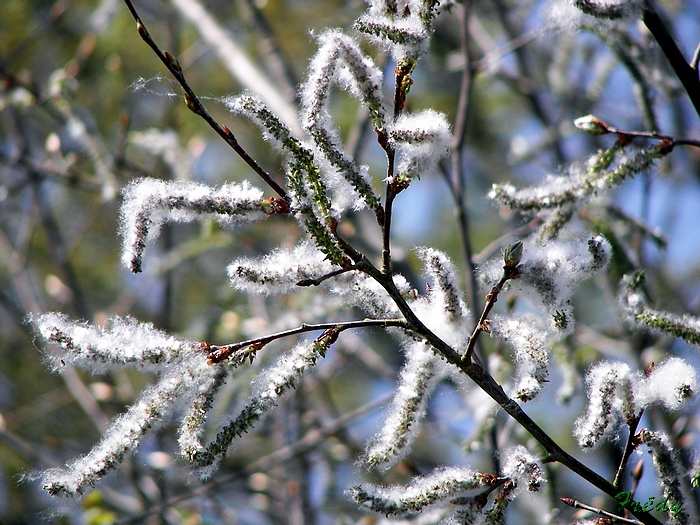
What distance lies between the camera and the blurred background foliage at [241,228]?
130 inches

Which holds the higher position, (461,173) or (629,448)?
(461,173)

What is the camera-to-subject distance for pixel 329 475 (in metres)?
3.84

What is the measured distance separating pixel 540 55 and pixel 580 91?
4.84 feet

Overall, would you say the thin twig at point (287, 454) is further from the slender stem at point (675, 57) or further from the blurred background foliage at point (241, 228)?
the slender stem at point (675, 57)

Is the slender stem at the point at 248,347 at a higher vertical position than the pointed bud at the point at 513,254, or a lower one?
lower

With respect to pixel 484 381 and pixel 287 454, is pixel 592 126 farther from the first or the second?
pixel 287 454

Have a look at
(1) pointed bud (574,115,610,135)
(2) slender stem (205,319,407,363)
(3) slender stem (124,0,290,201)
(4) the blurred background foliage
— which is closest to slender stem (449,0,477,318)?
(4) the blurred background foliage

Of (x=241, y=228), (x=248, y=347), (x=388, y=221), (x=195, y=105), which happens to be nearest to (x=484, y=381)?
(x=388, y=221)

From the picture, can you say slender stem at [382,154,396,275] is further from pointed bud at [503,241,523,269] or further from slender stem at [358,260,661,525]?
pointed bud at [503,241,523,269]

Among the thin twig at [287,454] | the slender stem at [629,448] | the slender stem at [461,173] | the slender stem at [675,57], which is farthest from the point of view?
the thin twig at [287,454]

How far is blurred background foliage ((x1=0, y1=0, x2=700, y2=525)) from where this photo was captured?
3.30 metres

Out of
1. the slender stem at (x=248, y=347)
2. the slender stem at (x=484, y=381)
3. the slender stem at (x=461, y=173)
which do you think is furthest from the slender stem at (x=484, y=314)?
the slender stem at (x=461, y=173)

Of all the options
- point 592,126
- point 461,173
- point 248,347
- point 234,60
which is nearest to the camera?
point 248,347

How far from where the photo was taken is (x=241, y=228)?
15.6ft
